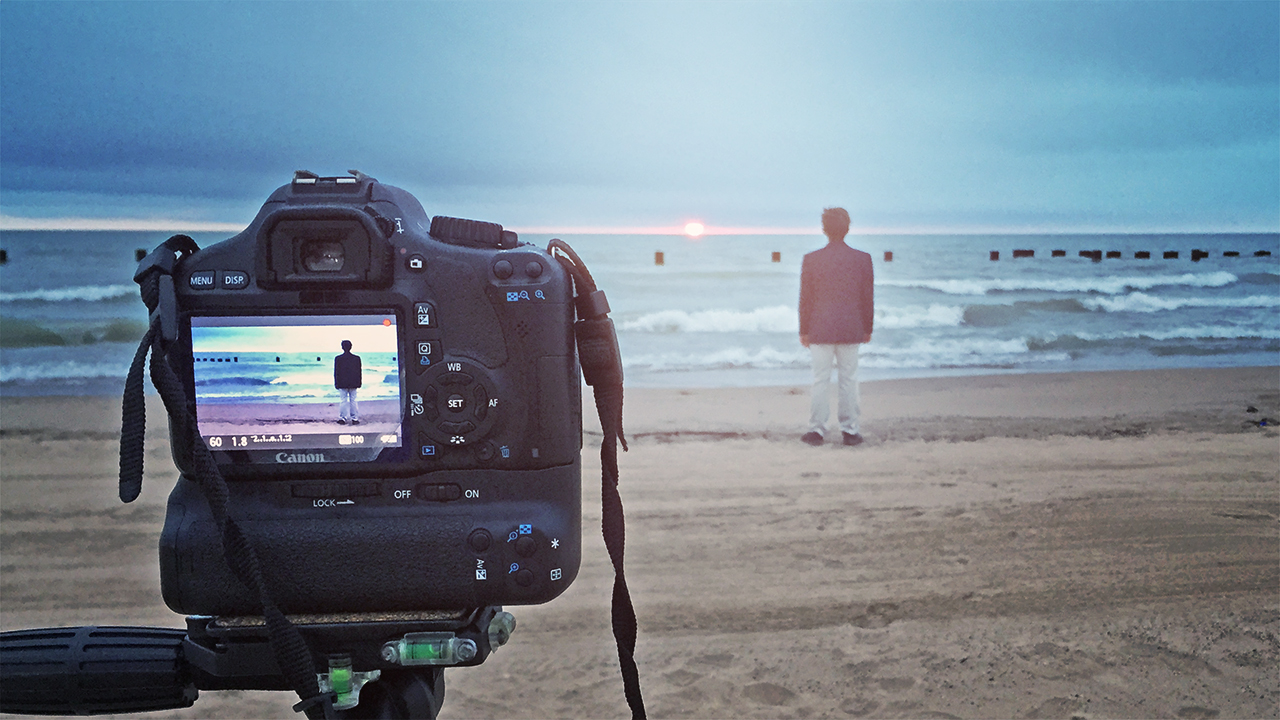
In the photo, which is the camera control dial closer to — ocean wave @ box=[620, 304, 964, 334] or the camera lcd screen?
the camera lcd screen

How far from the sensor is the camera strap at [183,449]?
999 mm

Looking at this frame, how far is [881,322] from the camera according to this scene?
1530 centimetres

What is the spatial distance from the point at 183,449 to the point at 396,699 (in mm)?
475

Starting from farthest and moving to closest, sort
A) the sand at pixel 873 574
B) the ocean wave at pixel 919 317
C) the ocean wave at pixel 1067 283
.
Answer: the ocean wave at pixel 1067 283
the ocean wave at pixel 919 317
the sand at pixel 873 574

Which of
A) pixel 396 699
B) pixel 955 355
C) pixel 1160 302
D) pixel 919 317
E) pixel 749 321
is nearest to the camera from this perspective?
pixel 396 699

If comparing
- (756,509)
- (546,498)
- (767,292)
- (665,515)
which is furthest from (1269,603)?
(767,292)

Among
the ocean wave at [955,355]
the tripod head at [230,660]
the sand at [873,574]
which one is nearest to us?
the tripod head at [230,660]

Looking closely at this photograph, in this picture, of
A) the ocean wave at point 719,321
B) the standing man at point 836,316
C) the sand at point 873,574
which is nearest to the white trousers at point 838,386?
the standing man at point 836,316

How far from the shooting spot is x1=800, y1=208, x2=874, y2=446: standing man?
18.2 feet

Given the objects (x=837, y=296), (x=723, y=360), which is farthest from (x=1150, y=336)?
(x=837, y=296)

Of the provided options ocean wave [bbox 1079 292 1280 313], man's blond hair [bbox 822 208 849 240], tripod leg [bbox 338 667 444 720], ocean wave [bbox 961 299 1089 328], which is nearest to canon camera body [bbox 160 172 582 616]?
tripod leg [bbox 338 667 444 720]

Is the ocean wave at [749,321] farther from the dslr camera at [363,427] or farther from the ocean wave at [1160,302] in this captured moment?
the dslr camera at [363,427]

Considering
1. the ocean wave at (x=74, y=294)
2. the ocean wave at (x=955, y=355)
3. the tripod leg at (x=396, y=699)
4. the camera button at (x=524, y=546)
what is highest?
→ the ocean wave at (x=74, y=294)

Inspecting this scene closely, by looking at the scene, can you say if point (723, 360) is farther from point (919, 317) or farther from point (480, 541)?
→ point (480, 541)
